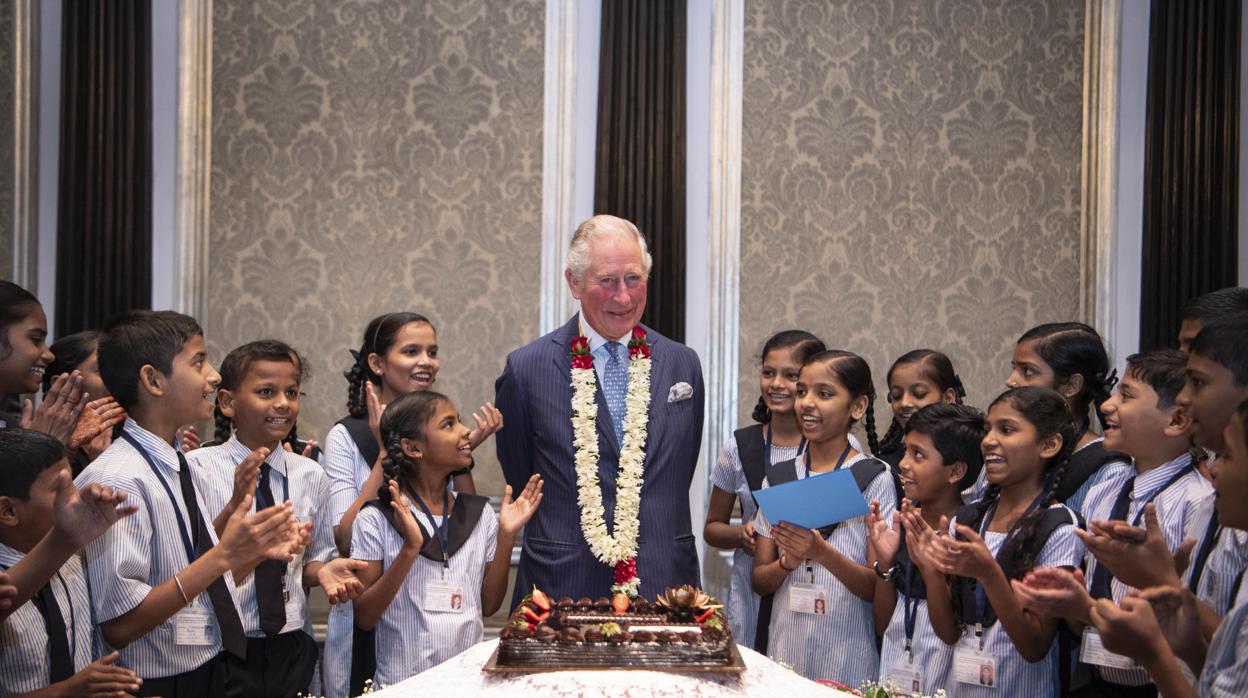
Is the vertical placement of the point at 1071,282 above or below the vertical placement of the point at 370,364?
above

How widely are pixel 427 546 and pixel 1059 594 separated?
5.94 ft

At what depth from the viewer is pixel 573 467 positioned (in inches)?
143

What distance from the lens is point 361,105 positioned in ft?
18.6

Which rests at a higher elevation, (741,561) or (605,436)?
(605,436)

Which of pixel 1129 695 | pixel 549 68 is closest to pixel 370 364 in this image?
pixel 549 68

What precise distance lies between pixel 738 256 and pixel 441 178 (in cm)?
151

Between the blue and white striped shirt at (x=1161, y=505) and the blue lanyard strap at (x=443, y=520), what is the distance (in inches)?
71.9

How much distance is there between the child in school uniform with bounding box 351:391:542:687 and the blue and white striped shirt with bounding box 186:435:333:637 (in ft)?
0.86

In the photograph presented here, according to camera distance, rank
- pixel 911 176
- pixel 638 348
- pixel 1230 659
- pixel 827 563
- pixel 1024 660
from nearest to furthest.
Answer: pixel 1230 659, pixel 1024 660, pixel 827 563, pixel 638 348, pixel 911 176

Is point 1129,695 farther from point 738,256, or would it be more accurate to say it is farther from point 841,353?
point 738,256

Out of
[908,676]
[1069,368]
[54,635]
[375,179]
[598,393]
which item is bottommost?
[908,676]

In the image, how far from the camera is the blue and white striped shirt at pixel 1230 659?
2.02 meters

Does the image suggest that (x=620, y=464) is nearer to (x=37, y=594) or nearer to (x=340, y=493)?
(x=340, y=493)

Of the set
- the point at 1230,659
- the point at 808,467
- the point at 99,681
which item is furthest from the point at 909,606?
the point at 99,681
